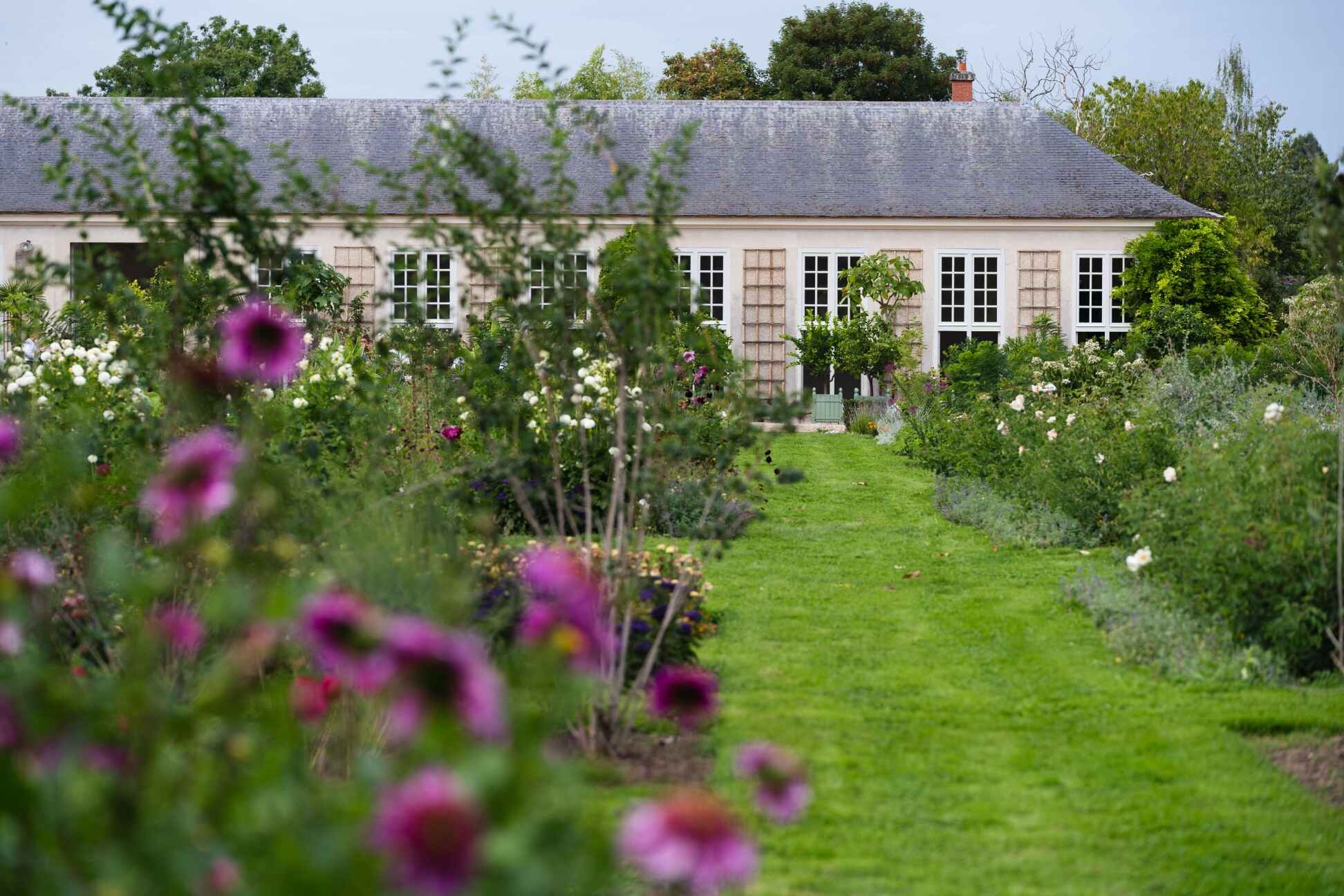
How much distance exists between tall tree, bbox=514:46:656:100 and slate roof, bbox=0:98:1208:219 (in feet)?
50.9

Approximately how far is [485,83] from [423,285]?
119 ft

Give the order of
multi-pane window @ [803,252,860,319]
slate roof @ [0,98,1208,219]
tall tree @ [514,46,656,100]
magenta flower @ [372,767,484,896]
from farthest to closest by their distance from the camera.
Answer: tall tree @ [514,46,656,100] < multi-pane window @ [803,252,860,319] < slate roof @ [0,98,1208,219] < magenta flower @ [372,767,484,896]

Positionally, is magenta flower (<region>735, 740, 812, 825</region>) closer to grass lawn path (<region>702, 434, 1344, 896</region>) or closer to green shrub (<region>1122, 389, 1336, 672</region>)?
grass lawn path (<region>702, 434, 1344, 896</region>)

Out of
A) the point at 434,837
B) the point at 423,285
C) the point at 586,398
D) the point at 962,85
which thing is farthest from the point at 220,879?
the point at 962,85

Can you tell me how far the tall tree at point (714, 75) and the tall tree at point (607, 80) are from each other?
138 cm

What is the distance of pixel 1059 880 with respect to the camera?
366cm

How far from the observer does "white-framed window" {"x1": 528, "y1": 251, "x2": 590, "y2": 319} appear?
4.95 meters

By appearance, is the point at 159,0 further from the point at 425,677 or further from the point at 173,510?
the point at 425,677

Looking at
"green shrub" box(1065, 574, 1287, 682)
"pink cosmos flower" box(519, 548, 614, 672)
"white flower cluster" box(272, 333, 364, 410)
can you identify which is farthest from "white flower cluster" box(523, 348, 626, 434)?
"pink cosmos flower" box(519, 548, 614, 672)

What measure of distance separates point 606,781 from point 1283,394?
17.3 feet

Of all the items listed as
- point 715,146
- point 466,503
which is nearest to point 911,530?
point 466,503

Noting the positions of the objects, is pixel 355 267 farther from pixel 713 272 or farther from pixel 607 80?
pixel 607 80

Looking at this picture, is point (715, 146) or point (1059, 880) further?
point (715, 146)

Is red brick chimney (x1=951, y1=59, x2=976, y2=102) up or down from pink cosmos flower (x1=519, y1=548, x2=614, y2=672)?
up
